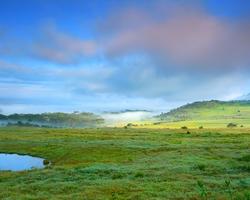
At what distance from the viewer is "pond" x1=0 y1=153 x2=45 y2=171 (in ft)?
254

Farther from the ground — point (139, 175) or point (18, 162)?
point (139, 175)

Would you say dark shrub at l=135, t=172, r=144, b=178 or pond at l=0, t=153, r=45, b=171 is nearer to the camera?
dark shrub at l=135, t=172, r=144, b=178

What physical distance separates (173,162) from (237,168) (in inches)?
372

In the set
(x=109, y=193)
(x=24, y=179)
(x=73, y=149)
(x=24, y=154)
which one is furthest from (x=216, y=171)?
(x=24, y=154)

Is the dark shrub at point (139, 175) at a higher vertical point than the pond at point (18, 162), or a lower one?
higher

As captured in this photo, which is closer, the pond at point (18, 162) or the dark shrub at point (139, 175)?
the dark shrub at point (139, 175)

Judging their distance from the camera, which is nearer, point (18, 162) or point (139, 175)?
point (139, 175)

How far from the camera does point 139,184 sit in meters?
38.5

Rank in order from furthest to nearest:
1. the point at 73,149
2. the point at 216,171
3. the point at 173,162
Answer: the point at 73,149 < the point at 173,162 < the point at 216,171

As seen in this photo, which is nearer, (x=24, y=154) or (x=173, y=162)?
(x=173, y=162)

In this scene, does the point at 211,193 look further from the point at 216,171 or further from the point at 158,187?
the point at 216,171

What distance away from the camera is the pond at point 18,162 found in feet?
254

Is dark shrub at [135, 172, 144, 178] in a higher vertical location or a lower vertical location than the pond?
higher

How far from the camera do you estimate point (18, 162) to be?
85250mm
